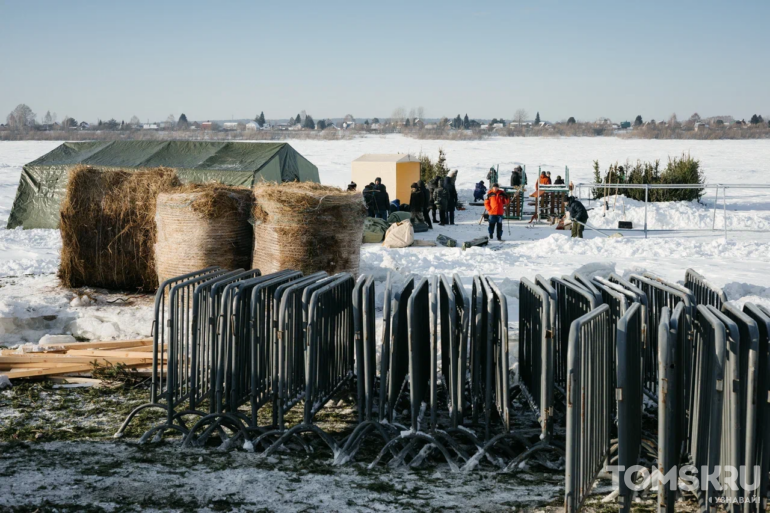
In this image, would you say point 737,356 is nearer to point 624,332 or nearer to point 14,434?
point 624,332

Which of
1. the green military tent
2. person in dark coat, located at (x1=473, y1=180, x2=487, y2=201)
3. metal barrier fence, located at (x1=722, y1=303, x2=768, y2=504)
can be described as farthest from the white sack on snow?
metal barrier fence, located at (x1=722, y1=303, x2=768, y2=504)

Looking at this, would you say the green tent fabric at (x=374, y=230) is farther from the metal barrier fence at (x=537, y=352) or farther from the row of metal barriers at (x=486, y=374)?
the metal barrier fence at (x=537, y=352)

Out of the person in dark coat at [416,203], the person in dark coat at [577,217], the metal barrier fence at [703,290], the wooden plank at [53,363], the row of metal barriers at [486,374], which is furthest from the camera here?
the person in dark coat at [416,203]

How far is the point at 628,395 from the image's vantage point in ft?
15.0

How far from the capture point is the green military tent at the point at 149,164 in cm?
1927

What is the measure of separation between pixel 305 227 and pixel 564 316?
161 inches

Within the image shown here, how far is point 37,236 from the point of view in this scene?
18281 millimetres

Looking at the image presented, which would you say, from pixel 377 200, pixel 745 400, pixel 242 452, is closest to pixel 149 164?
pixel 377 200

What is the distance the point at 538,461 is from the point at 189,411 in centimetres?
273

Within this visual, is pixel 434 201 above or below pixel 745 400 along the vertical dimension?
above

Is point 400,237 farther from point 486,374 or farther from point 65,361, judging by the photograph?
point 486,374

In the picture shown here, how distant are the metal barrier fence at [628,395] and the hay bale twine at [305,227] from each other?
486 cm

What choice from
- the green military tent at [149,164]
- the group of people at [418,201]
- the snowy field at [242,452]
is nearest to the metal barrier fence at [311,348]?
the snowy field at [242,452]

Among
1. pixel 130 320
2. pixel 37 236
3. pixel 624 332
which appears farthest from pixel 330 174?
pixel 624 332
